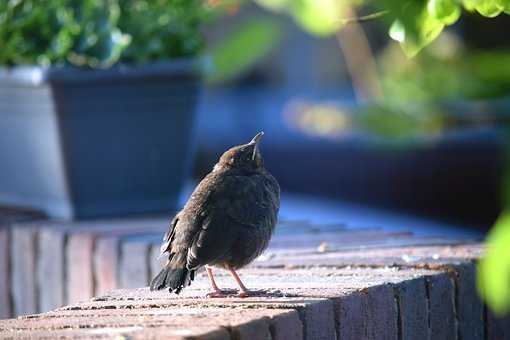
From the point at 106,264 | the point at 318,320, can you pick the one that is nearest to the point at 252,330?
the point at 318,320

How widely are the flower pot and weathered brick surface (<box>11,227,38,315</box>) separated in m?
0.27

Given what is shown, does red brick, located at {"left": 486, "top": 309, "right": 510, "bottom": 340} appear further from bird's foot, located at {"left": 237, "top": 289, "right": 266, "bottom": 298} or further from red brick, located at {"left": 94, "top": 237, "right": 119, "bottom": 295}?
red brick, located at {"left": 94, "top": 237, "right": 119, "bottom": 295}

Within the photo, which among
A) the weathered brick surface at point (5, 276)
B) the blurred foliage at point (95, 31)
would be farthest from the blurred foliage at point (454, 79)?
the weathered brick surface at point (5, 276)

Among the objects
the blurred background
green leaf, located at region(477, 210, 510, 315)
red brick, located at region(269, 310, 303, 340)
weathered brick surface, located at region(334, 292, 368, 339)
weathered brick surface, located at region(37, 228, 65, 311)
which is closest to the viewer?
green leaf, located at region(477, 210, 510, 315)

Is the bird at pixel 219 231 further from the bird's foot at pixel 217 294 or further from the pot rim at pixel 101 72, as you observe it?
the pot rim at pixel 101 72

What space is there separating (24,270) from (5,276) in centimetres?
12

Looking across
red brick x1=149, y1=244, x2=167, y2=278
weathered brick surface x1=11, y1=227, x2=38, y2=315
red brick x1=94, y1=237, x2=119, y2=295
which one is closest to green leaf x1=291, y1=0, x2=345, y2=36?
red brick x1=149, y1=244, x2=167, y2=278

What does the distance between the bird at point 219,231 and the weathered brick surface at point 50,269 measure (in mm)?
1104

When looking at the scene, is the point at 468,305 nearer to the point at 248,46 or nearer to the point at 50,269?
the point at 50,269

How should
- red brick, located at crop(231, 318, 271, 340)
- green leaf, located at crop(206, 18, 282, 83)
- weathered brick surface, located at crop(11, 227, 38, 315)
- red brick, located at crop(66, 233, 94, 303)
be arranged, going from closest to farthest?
green leaf, located at crop(206, 18, 282, 83) → red brick, located at crop(231, 318, 271, 340) → red brick, located at crop(66, 233, 94, 303) → weathered brick surface, located at crop(11, 227, 38, 315)

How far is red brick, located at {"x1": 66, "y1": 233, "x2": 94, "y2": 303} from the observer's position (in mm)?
3854

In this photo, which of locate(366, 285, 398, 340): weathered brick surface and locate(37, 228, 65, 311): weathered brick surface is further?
locate(37, 228, 65, 311): weathered brick surface

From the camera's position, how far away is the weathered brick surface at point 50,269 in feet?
13.0

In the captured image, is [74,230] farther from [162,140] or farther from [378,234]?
[378,234]
